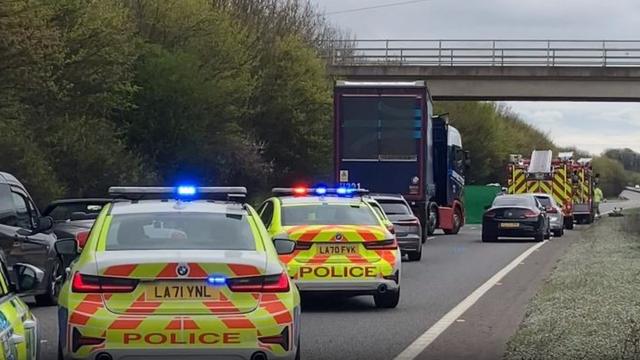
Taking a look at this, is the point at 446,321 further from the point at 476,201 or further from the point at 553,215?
the point at 476,201

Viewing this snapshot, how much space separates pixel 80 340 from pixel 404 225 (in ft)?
53.7

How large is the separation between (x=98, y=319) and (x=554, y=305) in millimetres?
8166

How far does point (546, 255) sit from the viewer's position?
27250 millimetres

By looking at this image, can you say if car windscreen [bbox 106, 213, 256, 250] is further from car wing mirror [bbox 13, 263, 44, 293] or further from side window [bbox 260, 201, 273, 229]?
side window [bbox 260, 201, 273, 229]

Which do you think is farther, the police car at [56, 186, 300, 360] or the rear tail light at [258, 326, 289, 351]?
the rear tail light at [258, 326, 289, 351]

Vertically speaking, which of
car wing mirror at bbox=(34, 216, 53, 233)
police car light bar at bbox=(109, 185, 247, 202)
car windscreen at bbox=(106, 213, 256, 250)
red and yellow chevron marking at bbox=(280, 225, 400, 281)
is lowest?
red and yellow chevron marking at bbox=(280, 225, 400, 281)

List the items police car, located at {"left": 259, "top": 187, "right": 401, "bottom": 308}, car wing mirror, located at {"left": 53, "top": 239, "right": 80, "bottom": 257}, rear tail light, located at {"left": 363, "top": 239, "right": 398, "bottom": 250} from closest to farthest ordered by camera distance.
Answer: car wing mirror, located at {"left": 53, "top": 239, "right": 80, "bottom": 257}
police car, located at {"left": 259, "top": 187, "right": 401, "bottom": 308}
rear tail light, located at {"left": 363, "top": 239, "right": 398, "bottom": 250}

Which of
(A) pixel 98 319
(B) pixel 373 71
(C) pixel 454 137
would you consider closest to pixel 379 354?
(A) pixel 98 319

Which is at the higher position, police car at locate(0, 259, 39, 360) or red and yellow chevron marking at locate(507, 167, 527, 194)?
police car at locate(0, 259, 39, 360)

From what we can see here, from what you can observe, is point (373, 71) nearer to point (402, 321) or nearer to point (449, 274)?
point (449, 274)

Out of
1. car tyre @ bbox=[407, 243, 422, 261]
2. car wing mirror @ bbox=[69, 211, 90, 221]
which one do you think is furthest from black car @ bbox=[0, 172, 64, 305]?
car tyre @ bbox=[407, 243, 422, 261]

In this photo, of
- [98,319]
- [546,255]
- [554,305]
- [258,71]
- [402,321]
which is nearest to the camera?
[98,319]

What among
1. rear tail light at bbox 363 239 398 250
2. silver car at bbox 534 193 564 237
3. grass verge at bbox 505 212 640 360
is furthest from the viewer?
silver car at bbox 534 193 564 237

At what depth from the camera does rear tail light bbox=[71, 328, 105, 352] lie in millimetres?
7887
